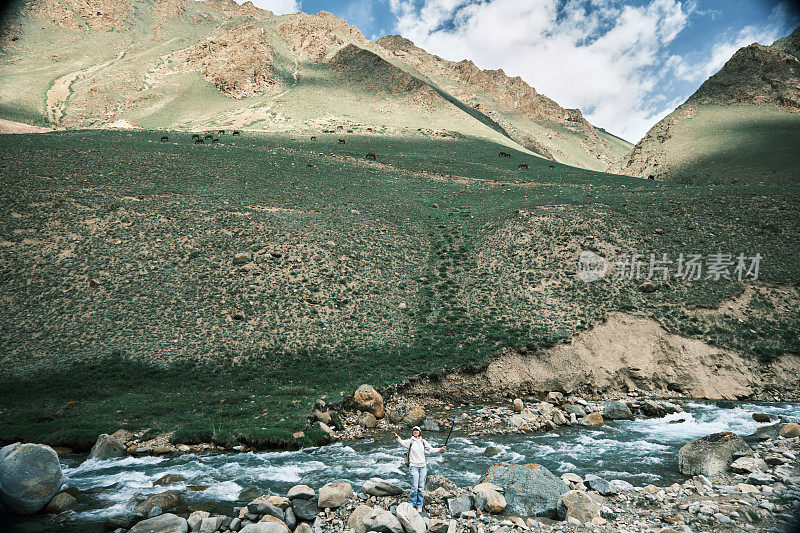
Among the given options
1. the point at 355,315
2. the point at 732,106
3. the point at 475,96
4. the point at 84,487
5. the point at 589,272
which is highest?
the point at 475,96

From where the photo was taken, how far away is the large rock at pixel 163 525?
33.4ft

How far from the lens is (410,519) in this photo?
10.5 metres

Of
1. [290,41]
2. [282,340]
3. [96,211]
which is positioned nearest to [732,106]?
[282,340]

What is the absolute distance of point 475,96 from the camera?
17025cm

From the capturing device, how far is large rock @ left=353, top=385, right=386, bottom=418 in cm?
2033

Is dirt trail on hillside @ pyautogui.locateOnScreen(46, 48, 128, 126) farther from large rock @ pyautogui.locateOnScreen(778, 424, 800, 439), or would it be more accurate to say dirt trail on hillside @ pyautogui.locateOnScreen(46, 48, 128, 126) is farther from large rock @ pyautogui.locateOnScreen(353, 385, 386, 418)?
large rock @ pyautogui.locateOnScreen(778, 424, 800, 439)

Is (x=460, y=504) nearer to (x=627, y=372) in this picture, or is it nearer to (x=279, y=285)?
(x=627, y=372)

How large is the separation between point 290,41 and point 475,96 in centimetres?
A: 8575

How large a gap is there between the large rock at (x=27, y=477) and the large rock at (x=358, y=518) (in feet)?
31.7

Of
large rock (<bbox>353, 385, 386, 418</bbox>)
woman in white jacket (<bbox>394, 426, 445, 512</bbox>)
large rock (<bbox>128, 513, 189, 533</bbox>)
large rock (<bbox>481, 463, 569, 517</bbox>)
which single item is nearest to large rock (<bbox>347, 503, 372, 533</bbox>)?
woman in white jacket (<bbox>394, 426, 445, 512</bbox>)

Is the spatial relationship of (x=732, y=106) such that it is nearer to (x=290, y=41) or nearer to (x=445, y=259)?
(x=445, y=259)

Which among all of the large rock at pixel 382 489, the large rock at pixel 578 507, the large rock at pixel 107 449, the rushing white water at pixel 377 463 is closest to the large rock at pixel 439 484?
the rushing white water at pixel 377 463

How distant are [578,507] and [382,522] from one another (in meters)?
6.16

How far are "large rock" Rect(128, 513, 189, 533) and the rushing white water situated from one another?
165 cm
